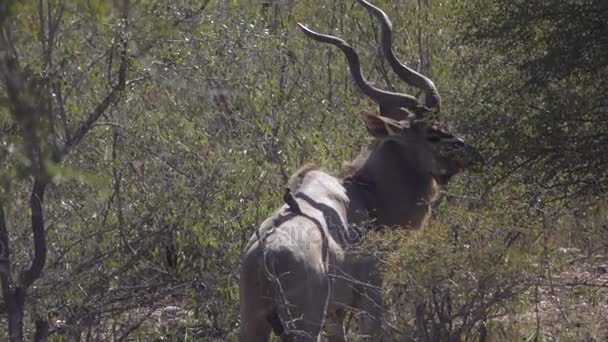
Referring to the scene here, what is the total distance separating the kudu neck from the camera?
21.5ft

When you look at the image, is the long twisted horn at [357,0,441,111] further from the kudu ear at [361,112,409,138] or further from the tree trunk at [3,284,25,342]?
the tree trunk at [3,284,25,342]

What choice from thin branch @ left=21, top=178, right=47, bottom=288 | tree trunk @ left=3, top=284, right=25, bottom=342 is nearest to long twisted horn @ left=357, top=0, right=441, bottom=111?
thin branch @ left=21, top=178, right=47, bottom=288

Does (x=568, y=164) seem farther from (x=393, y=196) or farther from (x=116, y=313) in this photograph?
(x=116, y=313)

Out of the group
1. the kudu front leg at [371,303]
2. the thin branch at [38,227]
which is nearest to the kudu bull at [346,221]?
the kudu front leg at [371,303]

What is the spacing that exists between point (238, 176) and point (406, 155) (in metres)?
1.20

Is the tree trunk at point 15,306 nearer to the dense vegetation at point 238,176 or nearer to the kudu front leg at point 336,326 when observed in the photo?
the dense vegetation at point 238,176

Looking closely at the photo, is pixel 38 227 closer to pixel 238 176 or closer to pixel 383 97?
pixel 238 176

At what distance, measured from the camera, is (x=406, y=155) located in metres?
6.80

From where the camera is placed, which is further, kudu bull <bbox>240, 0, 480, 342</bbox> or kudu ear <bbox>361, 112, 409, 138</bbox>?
kudu ear <bbox>361, 112, 409, 138</bbox>

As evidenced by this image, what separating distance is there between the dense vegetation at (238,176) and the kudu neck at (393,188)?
198mm

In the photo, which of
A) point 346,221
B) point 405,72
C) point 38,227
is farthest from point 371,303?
point 405,72

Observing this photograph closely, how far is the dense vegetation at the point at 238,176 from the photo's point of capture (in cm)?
534

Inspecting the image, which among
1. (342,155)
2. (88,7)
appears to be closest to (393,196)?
(342,155)

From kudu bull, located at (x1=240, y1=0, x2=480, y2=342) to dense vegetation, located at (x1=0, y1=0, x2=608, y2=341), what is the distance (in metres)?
0.17
